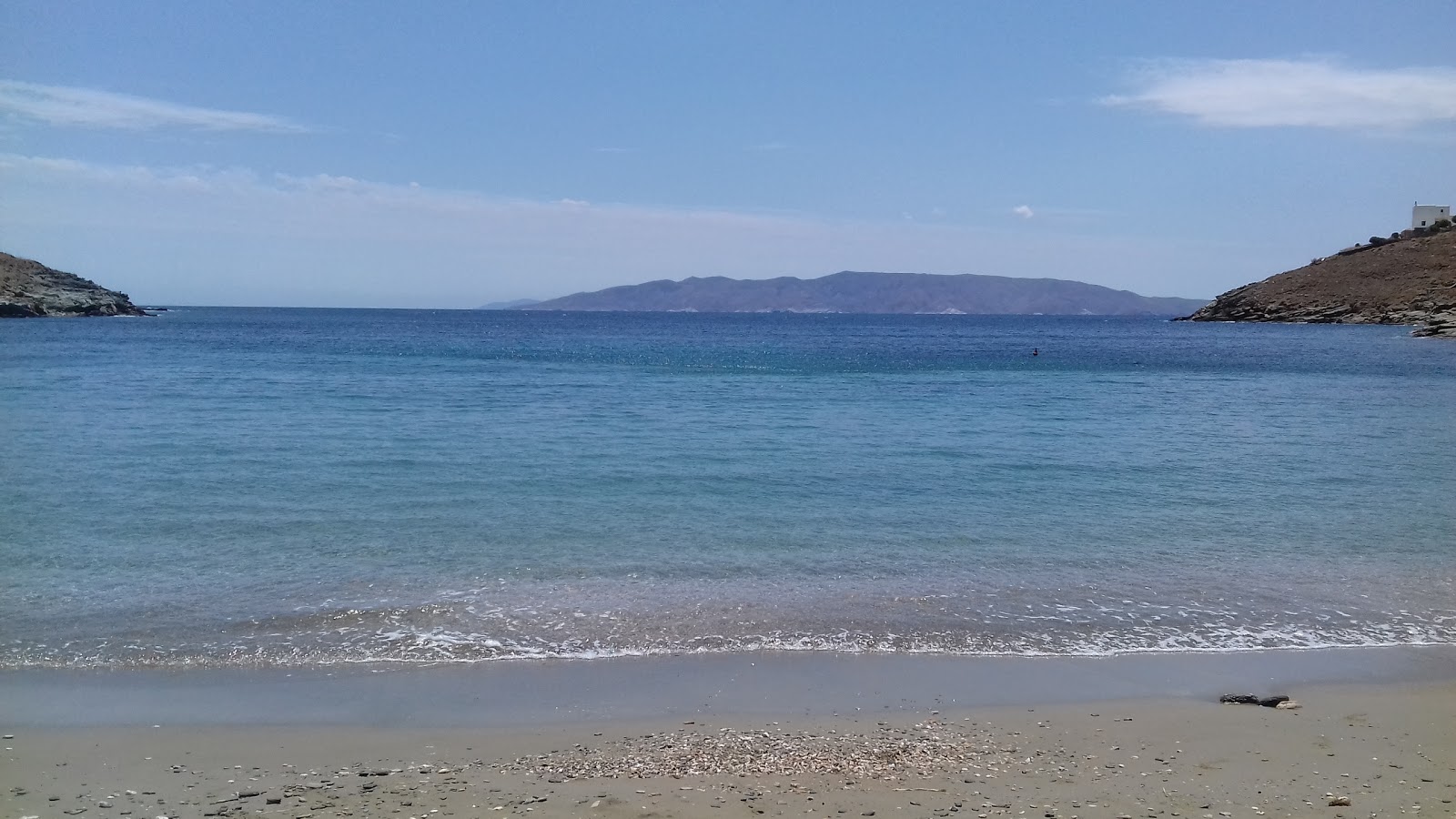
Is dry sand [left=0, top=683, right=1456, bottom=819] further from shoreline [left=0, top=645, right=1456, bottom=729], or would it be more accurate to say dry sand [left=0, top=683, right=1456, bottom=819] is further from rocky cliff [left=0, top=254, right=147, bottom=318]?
rocky cliff [left=0, top=254, right=147, bottom=318]

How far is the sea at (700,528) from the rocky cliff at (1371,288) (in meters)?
61.2

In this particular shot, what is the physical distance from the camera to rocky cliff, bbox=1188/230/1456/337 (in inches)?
3157

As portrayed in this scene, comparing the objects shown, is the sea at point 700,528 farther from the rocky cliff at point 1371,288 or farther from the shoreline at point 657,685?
the rocky cliff at point 1371,288

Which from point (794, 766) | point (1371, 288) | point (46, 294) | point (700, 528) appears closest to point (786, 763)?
point (794, 766)

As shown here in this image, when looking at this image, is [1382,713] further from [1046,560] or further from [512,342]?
[512,342]

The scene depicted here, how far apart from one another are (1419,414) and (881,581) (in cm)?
2348

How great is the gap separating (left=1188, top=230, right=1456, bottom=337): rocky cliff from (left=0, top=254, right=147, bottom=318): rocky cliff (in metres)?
116

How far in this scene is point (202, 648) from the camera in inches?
344

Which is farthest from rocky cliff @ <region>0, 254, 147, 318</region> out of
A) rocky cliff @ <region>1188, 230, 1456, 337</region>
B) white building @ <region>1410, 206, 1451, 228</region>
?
white building @ <region>1410, 206, 1451, 228</region>

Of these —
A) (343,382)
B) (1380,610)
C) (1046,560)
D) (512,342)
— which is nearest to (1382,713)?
(1380,610)

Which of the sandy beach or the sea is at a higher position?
the sea

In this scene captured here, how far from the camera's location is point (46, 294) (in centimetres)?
9750

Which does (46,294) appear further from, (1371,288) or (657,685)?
(1371,288)

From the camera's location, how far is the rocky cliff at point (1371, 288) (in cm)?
8019
